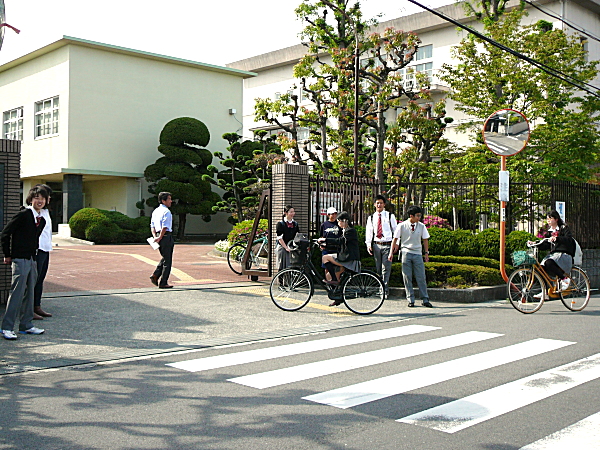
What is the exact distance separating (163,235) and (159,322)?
3351 millimetres

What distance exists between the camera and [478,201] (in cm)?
1812

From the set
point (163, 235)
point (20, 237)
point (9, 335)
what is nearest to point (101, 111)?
point (163, 235)

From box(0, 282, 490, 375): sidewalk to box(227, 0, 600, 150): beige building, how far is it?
533 inches

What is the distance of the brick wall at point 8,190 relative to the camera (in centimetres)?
1039

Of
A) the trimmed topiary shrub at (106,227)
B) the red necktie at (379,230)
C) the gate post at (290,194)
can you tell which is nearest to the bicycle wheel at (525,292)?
the red necktie at (379,230)

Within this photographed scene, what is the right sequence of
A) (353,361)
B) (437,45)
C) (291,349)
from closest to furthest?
(353,361)
(291,349)
(437,45)

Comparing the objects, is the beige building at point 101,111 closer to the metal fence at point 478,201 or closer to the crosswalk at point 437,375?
the metal fence at point 478,201

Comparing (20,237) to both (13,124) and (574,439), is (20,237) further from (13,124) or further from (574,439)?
(13,124)

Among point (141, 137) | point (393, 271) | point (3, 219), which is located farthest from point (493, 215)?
point (141, 137)

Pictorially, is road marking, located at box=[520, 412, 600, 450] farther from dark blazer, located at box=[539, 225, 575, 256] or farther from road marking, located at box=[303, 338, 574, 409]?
dark blazer, located at box=[539, 225, 575, 256]

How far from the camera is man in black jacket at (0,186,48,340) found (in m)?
8.19

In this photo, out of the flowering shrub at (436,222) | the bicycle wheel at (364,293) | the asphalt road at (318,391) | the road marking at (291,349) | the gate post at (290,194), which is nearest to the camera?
the asphalt road at (318,391)

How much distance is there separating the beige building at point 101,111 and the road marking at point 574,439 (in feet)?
100

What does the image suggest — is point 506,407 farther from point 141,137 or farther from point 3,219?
point 141,137
